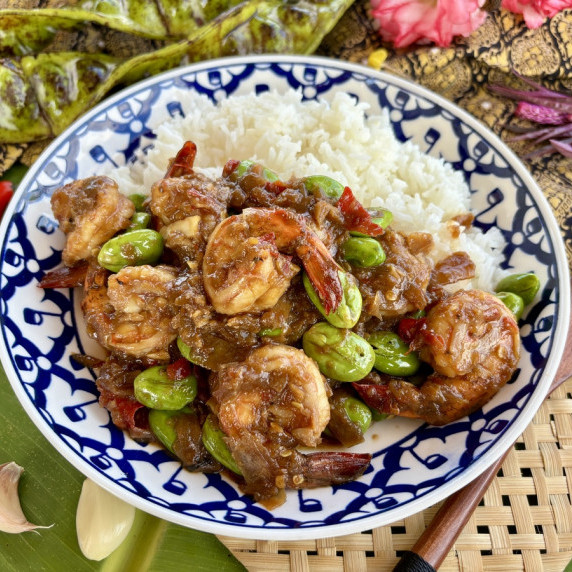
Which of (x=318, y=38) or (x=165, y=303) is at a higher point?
(x=318, y=38)

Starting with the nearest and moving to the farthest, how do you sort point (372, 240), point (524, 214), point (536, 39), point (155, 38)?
1. point (372, 240)
2. point (524, 214)
3. point (155, 38)
4. point (536, 39)

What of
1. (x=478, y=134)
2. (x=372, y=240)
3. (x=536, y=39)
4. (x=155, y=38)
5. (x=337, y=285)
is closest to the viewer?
(x=337, y=285)

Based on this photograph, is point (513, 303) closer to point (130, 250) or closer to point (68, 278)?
point (130, 250)

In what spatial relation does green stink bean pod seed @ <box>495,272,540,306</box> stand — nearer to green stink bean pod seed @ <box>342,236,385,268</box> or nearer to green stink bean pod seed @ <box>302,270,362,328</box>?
green stink bean pod seed @ <box>342,236,385,268</box>

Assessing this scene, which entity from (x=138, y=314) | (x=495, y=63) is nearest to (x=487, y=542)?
(x=138, y=314)

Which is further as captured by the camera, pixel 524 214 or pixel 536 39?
pixel 536 39

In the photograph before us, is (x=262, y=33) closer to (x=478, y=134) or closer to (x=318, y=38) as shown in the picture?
(x=318, y=38)

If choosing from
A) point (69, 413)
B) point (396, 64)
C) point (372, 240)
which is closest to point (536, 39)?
point (396, 64)

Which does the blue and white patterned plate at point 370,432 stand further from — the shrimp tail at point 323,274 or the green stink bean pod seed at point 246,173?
the green stink bean pod seed at point 246,173
